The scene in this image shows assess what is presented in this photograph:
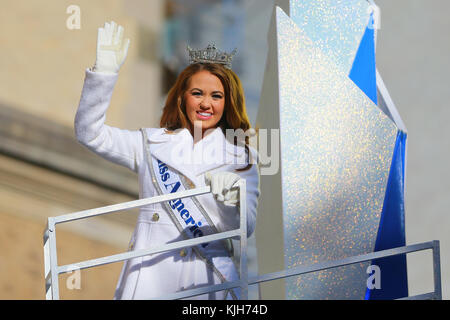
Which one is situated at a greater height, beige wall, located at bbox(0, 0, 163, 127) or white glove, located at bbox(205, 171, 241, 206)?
beige wall, located at bbox(0, 0, 163, 127)

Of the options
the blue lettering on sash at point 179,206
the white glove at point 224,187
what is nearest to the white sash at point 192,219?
the blue lettering on sash at point 179,206

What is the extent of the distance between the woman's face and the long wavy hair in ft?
0.08

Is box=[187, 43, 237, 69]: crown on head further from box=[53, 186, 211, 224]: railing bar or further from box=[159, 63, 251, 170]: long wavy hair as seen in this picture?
box=[53, 186, 211, 224]: railing bar

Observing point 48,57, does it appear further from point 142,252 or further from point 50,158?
point 142,252

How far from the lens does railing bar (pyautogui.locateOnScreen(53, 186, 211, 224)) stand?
376 cm

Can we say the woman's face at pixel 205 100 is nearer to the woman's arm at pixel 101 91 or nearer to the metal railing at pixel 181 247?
the woman's arm at pixel 101 91

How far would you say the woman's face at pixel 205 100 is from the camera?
433 centimetres

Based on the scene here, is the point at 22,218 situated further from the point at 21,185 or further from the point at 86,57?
the point at 86,57

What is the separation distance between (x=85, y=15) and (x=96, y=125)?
7.29 meters

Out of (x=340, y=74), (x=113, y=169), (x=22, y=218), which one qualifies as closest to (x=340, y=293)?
(x=340, y=74)

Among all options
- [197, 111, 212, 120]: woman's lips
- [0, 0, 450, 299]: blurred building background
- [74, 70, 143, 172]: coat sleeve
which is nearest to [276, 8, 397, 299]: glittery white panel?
[197, 111, 212, 120]: woman's lips

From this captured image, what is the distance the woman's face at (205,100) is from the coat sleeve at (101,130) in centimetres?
25

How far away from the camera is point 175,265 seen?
13.4 ft

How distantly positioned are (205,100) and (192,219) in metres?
0.54
